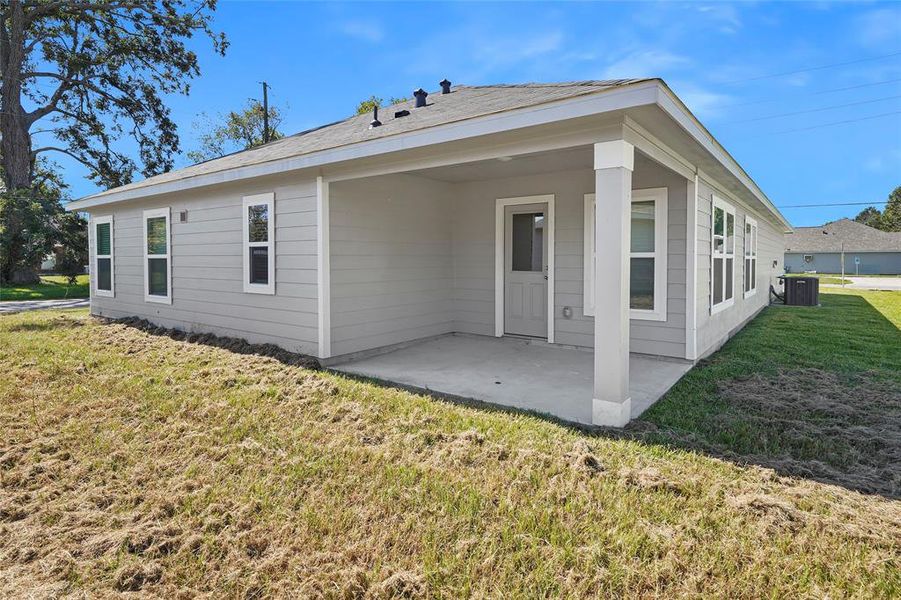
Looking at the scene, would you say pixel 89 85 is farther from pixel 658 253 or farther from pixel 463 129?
pixel 658 253

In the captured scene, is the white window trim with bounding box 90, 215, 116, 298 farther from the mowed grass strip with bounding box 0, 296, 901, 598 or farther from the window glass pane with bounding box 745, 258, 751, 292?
the window glass pane with bounding box 745, 258, 751, 292

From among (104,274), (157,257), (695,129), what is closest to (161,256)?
(157,257)

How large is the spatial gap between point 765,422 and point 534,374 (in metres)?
2.15

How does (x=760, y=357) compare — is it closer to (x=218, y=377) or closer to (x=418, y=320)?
(x=418, y=320)

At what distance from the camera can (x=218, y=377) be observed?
4.93 metres

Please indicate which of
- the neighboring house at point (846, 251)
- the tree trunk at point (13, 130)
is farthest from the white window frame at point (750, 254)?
the neighboring house at point (846, 251)

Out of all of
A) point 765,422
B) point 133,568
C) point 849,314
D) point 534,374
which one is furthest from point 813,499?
point 849,314

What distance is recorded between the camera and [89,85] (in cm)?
1911

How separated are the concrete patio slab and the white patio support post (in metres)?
0.31

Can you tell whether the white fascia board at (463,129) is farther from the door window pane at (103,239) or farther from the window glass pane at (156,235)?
the door window pane at (103,239)

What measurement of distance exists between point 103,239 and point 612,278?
10079 millimetres

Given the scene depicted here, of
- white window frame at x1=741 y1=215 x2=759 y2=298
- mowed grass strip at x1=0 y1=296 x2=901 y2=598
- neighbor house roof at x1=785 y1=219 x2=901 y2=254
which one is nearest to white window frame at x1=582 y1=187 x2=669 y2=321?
mowed grass strip at x1=0 y1=296 x2=901 y2=598

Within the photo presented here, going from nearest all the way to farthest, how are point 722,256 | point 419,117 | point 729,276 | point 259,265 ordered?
point 419,117, point 259,265, point 722,256, point 729,276

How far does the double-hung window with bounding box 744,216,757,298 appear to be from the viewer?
31.4ft
